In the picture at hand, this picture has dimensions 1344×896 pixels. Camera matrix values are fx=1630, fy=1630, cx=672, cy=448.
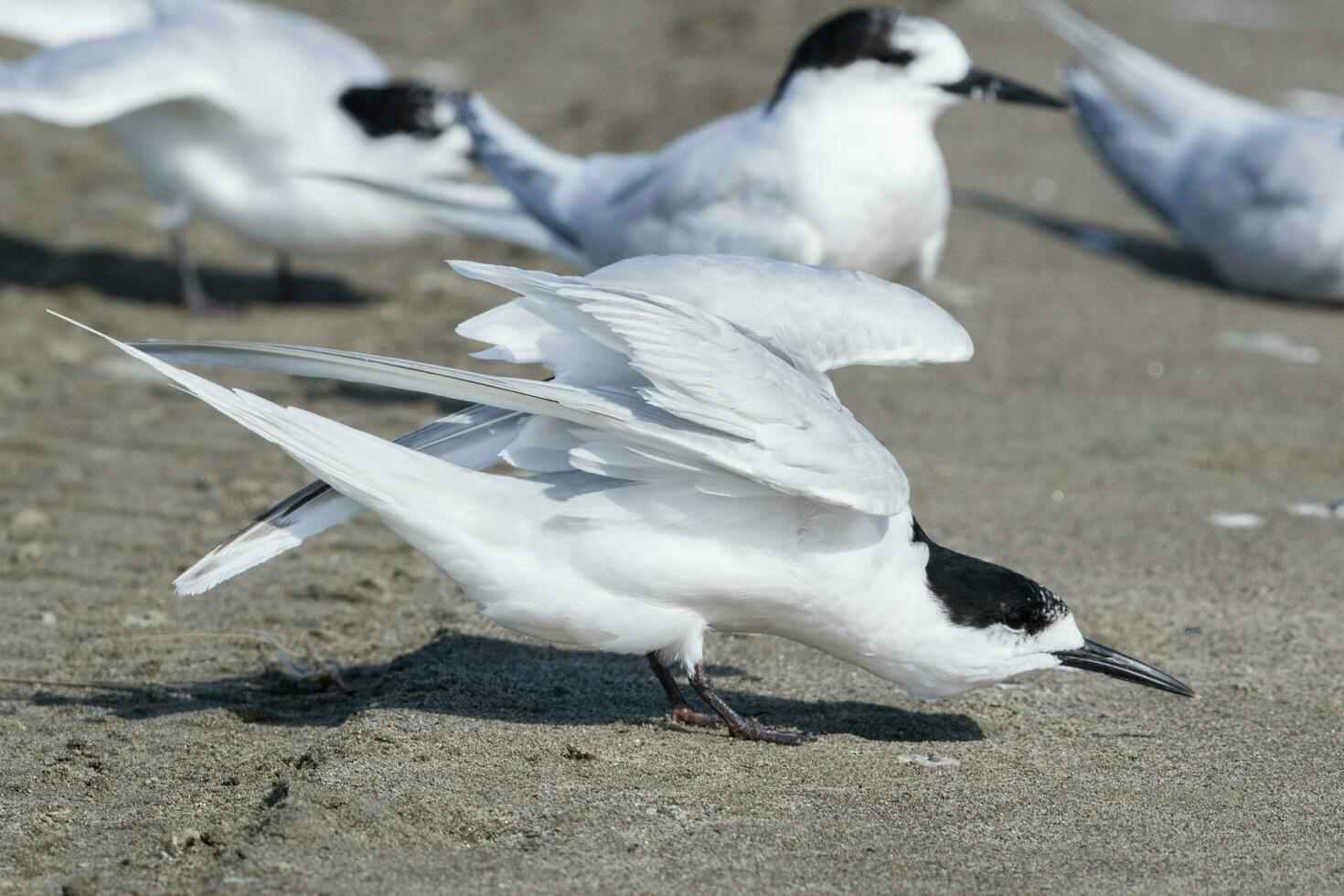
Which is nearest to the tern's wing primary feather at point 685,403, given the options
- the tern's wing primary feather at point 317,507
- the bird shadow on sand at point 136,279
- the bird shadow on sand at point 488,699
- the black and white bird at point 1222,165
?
the tern's wing primary feather at point 317,507

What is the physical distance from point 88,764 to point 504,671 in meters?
0.80

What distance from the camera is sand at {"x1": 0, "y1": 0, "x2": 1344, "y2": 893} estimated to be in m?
2.41

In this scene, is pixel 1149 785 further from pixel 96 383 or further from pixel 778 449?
pixel 96 383

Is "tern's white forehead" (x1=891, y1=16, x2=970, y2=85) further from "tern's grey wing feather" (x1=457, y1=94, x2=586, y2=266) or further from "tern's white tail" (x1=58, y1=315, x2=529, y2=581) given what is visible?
"tern's white tail" (x1=58, y1=315, x2=529, y2=581)

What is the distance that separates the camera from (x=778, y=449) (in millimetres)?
2514

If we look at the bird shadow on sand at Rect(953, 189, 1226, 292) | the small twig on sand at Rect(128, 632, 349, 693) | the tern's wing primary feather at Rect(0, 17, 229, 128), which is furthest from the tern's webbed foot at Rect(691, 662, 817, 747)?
the bird shadow on sand at Rect(953, 189, 1226, 292)

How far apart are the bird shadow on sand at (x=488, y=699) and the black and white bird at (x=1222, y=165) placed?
382cm

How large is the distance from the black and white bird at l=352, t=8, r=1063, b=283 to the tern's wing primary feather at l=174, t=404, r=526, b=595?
172 cm

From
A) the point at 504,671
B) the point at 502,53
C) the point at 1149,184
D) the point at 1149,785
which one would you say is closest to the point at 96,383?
the point at 504,671

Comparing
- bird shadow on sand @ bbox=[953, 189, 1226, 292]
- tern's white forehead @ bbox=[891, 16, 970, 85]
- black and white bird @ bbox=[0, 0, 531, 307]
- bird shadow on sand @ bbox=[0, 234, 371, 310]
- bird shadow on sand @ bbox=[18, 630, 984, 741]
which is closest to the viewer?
bird shadow on sand @ bbox=[18, 630, 984, 741]

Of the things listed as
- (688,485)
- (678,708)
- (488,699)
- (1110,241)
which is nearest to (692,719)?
(678,708)

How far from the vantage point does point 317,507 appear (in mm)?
2814

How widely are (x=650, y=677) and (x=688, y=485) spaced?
772 mm

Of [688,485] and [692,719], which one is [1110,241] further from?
[688,485]
